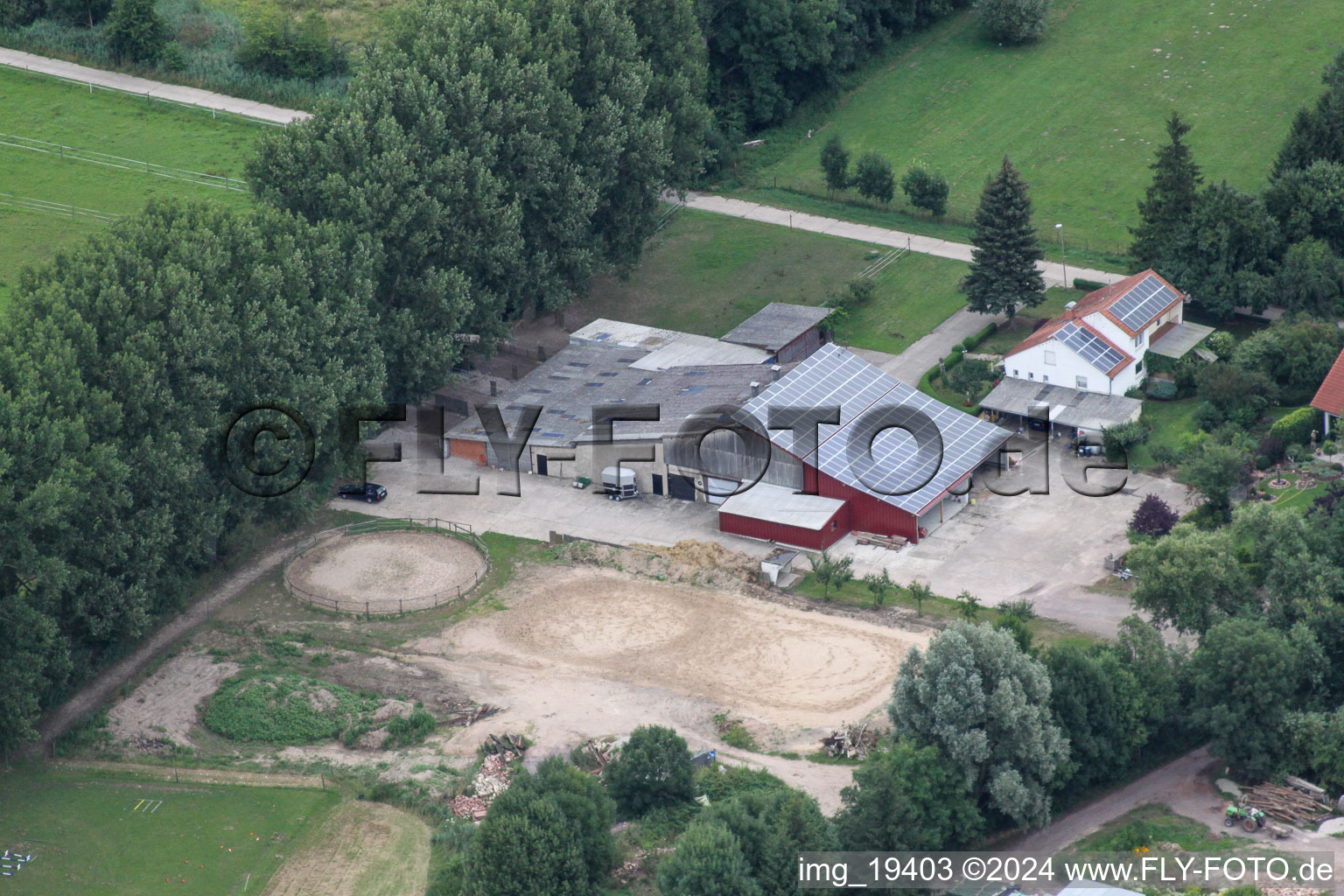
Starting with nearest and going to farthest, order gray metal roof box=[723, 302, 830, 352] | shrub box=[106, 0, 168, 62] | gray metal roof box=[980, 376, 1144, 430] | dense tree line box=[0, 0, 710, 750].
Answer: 1. dense tree line box=[0, 0, 710, 750]
2. gray metal roof box=[980, 376, 1144, 430]
3. gray metal roof box=[723, 302, 830, 352]
4. shrub box=[106, 0, 168, 62]

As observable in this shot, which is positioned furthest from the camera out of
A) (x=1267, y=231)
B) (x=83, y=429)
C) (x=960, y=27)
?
(x=960, y=27)

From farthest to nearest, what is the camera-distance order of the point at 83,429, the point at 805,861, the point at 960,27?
the point at 960,27, the point at 83,429, the point at 805,861

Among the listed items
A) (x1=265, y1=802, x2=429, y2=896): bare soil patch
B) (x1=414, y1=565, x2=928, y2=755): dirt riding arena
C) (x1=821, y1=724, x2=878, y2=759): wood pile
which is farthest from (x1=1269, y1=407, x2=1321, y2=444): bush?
(x1=265, y1=802, x2=429, y2=896): bare soil patch

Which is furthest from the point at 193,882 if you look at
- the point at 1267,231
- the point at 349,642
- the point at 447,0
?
the point at 1267,231

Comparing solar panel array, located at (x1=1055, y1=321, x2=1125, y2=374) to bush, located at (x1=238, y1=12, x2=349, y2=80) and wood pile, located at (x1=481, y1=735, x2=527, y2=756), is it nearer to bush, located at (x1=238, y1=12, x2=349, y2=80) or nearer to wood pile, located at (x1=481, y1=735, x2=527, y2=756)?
wood pile, located at (x1=481, y1=735, x2=527, y2=756)

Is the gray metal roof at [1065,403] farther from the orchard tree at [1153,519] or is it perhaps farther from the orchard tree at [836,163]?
the orchard tree at [836,163]

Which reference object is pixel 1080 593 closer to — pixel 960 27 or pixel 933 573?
pixel 933 573
